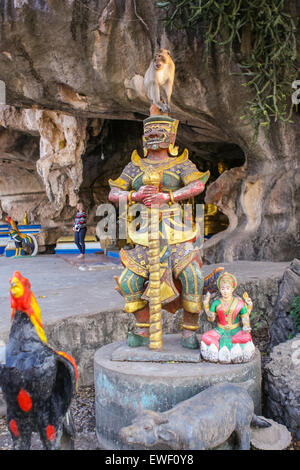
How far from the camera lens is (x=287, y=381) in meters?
2.39

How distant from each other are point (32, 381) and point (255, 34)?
5.90 meters

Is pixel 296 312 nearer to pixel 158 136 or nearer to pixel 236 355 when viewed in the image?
pixel 236 355

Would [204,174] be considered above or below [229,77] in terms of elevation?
below

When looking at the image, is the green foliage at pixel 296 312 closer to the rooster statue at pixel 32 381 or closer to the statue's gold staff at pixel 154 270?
the statue's gold staff at pixel 154 270

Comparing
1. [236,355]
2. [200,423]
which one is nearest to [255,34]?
[236,355]

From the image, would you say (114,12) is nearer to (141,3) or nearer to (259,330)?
(141,3)

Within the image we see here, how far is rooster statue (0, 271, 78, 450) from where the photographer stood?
5.59 feet

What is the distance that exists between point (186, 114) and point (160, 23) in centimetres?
157

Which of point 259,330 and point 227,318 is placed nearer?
point 227,318

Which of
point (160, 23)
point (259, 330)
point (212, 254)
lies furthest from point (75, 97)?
point (259, 330)

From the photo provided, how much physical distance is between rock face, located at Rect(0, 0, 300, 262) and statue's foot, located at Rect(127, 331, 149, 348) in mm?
4543

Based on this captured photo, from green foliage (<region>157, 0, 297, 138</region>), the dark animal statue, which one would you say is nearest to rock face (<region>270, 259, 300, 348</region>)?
the dark animal statue

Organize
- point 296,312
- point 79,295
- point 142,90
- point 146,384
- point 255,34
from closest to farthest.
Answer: point 146,384 < point 296,312 < point 79,295 < point 255,34 < point 142,90

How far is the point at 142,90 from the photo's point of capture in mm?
6688
